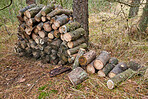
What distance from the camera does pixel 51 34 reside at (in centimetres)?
332

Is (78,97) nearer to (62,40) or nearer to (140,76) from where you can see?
(140,76)

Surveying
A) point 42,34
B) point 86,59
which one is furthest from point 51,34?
point 86,59

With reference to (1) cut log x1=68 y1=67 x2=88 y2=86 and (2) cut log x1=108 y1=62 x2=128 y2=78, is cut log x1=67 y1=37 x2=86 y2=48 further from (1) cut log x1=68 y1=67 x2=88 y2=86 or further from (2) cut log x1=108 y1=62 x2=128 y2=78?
(2) cut log x1=108 y1=62 x2=128 y2=78

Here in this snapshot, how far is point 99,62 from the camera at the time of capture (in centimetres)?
260

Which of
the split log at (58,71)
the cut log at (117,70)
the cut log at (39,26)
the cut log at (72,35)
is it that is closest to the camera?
the cut log at (117,70)

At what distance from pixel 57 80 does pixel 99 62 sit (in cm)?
113

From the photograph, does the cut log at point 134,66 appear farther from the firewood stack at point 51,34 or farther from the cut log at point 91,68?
the firewood stack at point 51,34

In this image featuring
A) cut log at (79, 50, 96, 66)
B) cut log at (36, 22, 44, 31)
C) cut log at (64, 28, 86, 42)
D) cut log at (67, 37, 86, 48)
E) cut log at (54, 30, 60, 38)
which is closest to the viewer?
cut log at (79, 50, 96, 66)

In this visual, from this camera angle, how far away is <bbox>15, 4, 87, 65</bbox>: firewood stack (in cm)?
306

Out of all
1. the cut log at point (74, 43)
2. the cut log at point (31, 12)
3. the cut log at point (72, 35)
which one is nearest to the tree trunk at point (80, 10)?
the cut log at point (72, 35)

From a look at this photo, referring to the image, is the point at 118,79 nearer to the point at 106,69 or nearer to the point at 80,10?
the point at 106,69

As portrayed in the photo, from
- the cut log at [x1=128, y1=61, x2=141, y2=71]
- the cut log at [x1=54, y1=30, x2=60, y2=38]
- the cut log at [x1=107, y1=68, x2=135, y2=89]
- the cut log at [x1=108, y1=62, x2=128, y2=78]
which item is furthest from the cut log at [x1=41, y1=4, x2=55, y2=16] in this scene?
the cut log at [x1=128, y1=61, x2=141, y2=71]

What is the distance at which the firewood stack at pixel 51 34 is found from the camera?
10.0 feet

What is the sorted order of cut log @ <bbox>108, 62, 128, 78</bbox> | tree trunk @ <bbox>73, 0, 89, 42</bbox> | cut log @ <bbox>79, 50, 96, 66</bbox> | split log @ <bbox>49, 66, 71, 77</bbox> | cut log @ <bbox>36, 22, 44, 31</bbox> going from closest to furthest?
cut log @ <bbox>108, 62, 128, 78</bbox> → cut log @ <bbox>79, 50, 96, 66</bbox> → split log @ <bbox>49, 66, 71, 77</bbox> → cut log @ <bbox>36, 22, 44, 31</bbox> → tree trunk @ <bbox>73, 0, 89, 42</bbox>
